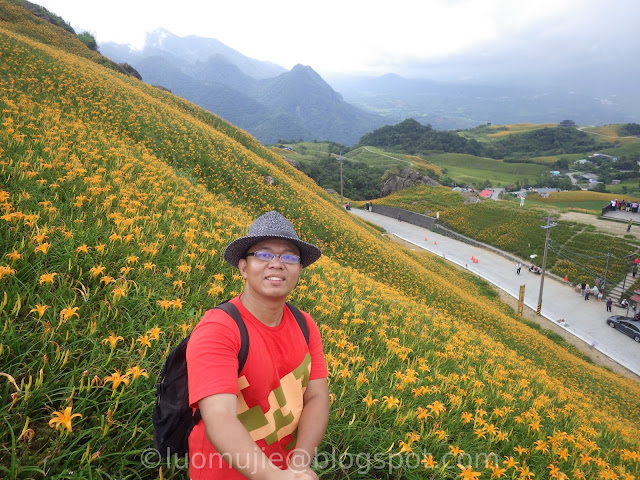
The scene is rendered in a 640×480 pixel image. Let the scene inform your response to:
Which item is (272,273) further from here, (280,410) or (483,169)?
(483,169)

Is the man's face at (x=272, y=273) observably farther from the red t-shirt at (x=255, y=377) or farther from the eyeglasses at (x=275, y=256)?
the red t-shirt at (x=255, y=377)

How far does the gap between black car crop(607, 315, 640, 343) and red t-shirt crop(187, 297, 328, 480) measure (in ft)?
87.6

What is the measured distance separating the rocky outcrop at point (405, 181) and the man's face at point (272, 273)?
61.4 m

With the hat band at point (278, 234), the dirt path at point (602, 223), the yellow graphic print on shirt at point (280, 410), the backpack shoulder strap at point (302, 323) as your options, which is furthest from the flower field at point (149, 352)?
the dirt path at point (602, 223)

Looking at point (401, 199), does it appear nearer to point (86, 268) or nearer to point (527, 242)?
point (527, 242)

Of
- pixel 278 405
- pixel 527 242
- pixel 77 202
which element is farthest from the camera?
pixel 527 242

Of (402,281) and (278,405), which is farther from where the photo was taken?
(402,281)

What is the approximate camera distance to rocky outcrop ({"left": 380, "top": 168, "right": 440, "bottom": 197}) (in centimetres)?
6078

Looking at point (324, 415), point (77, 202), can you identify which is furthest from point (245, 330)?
point (77, 202)

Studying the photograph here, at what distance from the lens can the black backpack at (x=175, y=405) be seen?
1.68 metres

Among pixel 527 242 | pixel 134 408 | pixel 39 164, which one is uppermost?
→ pixel 39 164

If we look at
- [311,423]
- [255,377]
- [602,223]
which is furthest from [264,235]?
[602,223]

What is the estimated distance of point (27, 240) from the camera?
2.93m

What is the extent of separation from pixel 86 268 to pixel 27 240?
520mm
